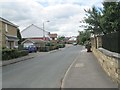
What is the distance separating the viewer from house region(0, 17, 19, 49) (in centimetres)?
5141

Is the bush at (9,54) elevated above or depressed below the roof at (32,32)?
below

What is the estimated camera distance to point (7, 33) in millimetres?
54719

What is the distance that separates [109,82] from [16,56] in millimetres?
27089

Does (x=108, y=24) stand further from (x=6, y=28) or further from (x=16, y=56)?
(x=6, y=28)

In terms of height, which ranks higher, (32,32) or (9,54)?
(32,32)

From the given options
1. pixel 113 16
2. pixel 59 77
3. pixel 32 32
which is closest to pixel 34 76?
pixel 59 77

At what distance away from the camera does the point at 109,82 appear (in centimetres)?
1228

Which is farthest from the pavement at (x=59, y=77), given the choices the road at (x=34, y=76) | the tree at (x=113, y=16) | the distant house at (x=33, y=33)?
the distant house at (x=33, y=33)

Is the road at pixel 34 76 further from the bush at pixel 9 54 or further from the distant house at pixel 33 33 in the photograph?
the distant house at pixel 33 33

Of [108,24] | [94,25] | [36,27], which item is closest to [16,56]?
[94,25]

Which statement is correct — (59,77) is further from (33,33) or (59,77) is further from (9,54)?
(33,33)

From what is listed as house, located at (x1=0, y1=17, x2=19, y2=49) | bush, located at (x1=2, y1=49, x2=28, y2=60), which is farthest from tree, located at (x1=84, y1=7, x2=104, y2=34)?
house, located at (x1=0, y1=17, x2=19, y2=49)

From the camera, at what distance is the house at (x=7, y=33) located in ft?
169

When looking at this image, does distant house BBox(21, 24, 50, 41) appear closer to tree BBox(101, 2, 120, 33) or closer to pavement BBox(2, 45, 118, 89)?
tree BBox(101, 2, 120, 33)
